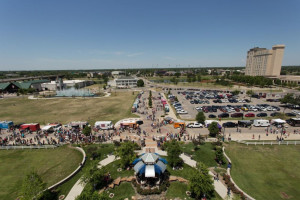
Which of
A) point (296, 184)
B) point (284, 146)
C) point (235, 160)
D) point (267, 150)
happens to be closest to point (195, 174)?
point (235, 160)

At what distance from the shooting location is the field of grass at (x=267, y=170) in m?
16.5

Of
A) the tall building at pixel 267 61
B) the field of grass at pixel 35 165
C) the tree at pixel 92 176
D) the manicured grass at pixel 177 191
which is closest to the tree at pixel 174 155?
the manicured grass at pixel 177 191

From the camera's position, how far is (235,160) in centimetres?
2227

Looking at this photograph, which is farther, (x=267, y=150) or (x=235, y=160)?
(x=267, y=150)

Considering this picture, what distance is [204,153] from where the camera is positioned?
24078 millimetres

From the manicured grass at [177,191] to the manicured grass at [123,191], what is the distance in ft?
13.4

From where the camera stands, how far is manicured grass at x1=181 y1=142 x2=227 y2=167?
73.3 ft

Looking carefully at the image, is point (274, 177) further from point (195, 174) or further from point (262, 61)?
point (262, 61)

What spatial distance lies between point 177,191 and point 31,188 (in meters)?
14.6

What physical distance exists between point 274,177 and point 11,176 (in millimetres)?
33544

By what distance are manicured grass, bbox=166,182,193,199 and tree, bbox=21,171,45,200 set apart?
12832 mm

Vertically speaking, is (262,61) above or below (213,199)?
above

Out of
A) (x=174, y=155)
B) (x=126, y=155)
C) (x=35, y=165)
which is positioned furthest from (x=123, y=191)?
(x=35, y=165)

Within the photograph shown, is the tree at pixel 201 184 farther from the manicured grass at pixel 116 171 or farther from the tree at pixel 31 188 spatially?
the tree at pixel 31 188
